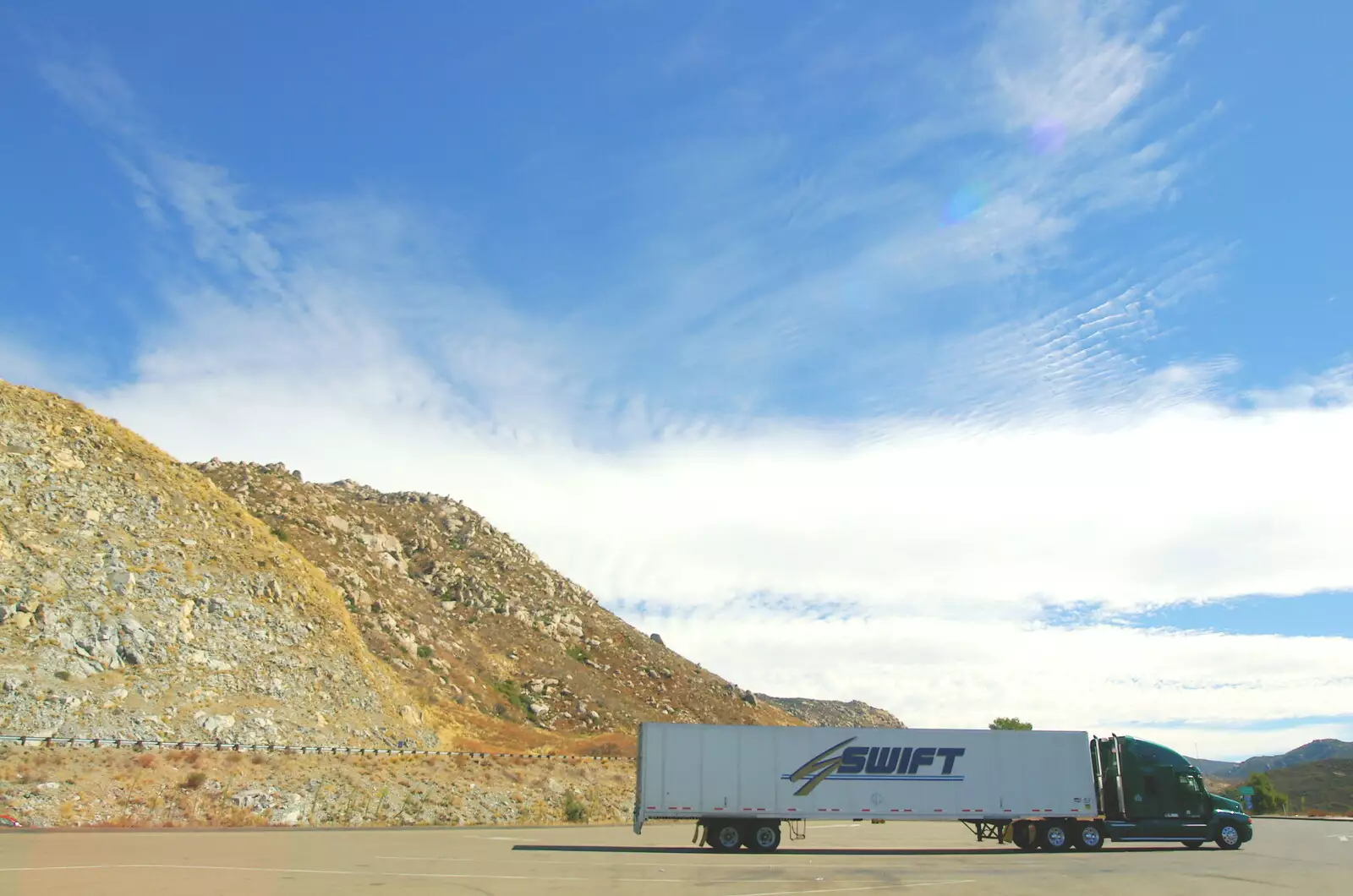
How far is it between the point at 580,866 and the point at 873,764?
12359 mm

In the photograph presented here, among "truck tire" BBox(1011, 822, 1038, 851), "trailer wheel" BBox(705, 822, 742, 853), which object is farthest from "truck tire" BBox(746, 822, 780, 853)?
"truck tire" BBox(1011, 822, 1038, 851)

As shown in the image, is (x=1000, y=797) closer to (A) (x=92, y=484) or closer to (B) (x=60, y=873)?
(B) (x=60, y=873)

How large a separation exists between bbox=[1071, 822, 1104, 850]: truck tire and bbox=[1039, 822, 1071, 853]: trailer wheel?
296mm

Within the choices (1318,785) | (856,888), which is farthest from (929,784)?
(1318,785)

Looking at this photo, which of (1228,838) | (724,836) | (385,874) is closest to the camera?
(385,874)

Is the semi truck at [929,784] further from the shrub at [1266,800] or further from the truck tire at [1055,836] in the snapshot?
the shrub at [1266,800]

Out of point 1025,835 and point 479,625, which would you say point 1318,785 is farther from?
point 1025,835

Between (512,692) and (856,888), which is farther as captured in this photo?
(512,692)

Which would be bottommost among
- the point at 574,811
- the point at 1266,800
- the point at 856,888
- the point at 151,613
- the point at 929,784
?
the point at 1266,800

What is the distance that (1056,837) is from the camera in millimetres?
30297

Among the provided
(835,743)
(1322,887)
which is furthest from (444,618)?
(1322,887)

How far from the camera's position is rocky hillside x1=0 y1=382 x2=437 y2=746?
3862cm

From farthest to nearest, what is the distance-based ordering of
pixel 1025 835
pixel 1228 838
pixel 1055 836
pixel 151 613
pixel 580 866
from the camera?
pixel 151 613
pixel 1228 838
pixel 1025 835
pixel 1055 836
pixel 580 866

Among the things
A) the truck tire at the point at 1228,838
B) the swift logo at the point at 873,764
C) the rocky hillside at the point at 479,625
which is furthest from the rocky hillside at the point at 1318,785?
the swift logo at the point at 873,764
